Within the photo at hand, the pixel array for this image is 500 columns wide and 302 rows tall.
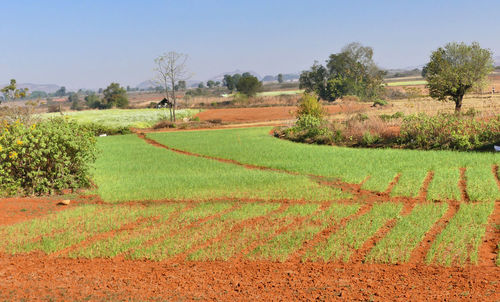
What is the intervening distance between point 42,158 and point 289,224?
848 centimetres

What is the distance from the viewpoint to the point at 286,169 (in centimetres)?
1764

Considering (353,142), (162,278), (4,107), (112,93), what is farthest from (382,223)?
(112,93)

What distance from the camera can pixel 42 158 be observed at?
13.8 metres

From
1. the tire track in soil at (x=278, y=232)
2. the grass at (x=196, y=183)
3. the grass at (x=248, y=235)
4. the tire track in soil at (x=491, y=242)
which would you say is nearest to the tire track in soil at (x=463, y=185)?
the tire track in soil at (x=491, y=242)

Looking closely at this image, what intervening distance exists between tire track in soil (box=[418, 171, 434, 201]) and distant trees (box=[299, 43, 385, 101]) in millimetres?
67658

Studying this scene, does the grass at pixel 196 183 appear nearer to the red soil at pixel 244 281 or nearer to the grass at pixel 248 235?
the grass at pixel 248 235

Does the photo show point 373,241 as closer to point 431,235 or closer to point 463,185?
point 431,235

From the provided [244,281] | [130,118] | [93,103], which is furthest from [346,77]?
[244,281]

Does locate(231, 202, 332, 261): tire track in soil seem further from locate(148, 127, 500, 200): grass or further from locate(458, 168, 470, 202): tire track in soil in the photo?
locate(458, 168, 470, 202): tire track in soil

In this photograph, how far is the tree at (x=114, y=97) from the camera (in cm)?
10906

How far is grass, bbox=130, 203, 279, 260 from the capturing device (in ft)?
27.3

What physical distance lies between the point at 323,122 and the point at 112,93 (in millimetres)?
96554

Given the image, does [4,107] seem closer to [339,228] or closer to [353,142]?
[353,142]

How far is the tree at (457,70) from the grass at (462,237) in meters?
24.8
